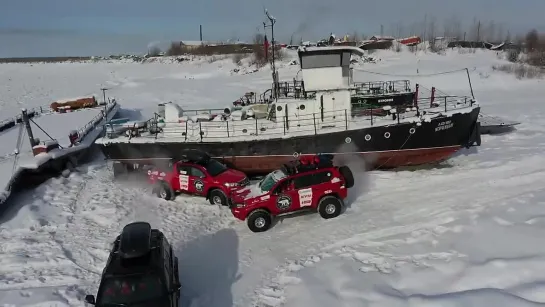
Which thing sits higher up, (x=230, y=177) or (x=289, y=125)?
(x=289, y=125)

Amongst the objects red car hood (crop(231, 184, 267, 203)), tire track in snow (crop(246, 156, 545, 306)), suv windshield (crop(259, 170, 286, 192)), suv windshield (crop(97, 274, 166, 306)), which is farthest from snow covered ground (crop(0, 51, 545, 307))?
suv windshield (crop(97, 274, 166, 306))

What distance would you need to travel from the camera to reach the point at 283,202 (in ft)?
37.1

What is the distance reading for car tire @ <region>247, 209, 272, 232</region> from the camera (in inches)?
440

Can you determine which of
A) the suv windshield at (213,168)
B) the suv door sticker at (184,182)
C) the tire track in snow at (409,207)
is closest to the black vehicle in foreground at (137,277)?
the tire track in snow at (409,207)

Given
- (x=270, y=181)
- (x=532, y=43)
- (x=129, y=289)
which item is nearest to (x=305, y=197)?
(x=270, y=181)

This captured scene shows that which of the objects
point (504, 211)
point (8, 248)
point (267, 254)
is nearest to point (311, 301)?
point (267, 254)

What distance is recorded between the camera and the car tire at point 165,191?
539 inches

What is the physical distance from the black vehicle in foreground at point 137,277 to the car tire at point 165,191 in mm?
6040

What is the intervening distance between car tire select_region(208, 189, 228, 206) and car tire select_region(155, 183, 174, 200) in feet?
4.59

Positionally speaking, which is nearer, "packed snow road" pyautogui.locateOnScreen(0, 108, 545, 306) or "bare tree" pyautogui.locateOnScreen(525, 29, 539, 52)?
"packed snow road" pyautogui.locateOnScreen(0, 108, 545, 306)

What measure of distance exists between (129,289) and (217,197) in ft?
21.0

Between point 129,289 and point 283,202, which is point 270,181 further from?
point 129,289

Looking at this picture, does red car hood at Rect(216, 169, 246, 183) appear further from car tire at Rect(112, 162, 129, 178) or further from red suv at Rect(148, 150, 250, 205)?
car tire at Rect(112, 162, 129, 178)

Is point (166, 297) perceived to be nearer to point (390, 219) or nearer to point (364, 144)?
point (390, 219)
